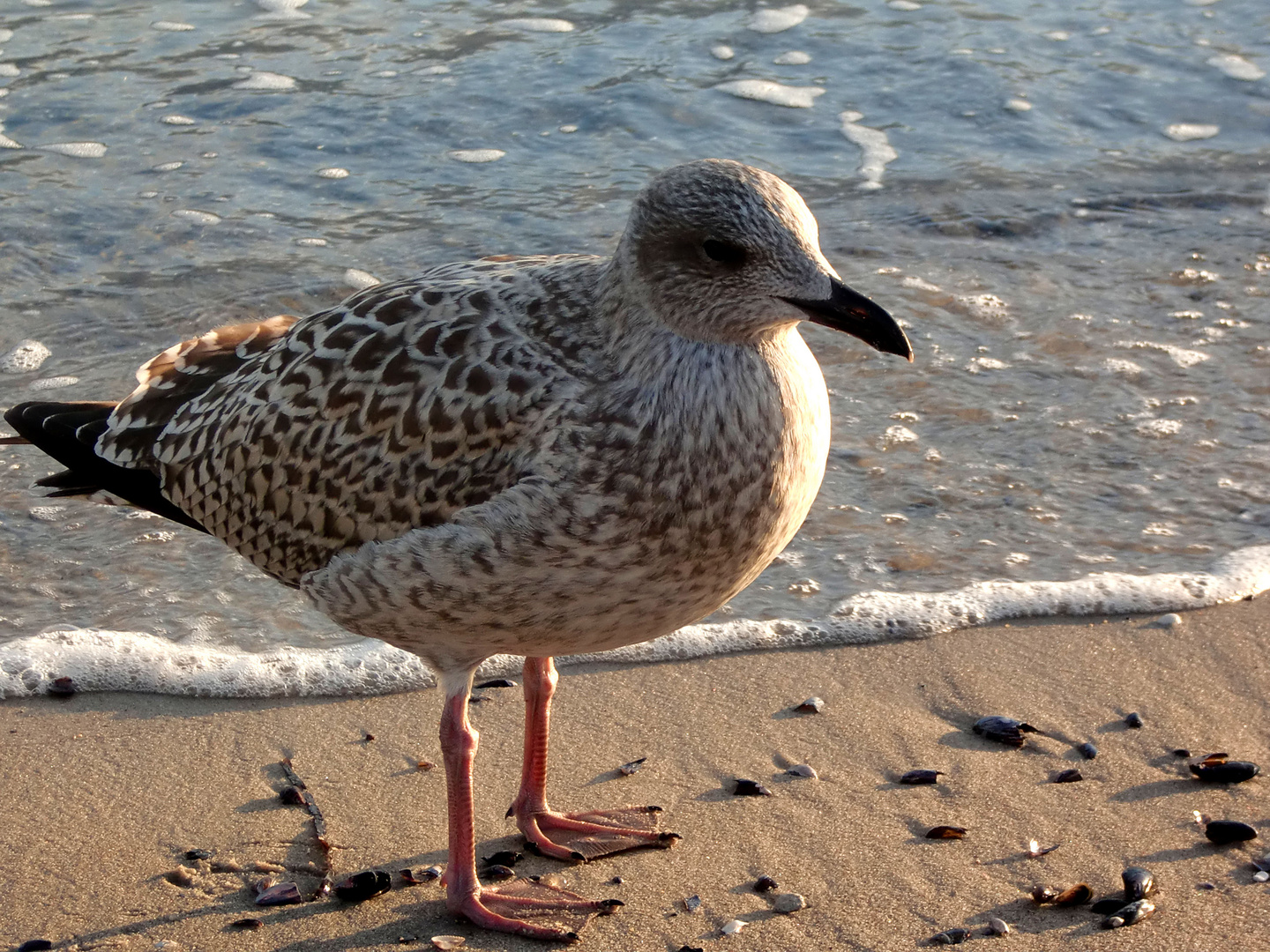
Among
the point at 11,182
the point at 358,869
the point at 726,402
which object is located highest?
the point at 726,402

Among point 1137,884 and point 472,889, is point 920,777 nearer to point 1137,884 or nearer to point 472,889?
point 1137,884

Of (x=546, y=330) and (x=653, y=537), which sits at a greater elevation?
(x=546, y=330)

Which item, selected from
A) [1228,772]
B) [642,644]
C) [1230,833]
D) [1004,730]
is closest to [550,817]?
[642,644]

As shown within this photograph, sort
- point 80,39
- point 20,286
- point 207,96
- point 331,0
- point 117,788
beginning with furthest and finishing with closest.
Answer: point 331,0
point 80,39
point 207,96
point 20,286
point 117,788

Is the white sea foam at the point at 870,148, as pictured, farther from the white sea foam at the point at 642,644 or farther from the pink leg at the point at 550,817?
the pink leg at the point at 550,817

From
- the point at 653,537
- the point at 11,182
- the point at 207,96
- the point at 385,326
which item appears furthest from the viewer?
the point at 207,96

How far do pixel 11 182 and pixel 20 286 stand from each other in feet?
5.46

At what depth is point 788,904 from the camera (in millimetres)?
4113

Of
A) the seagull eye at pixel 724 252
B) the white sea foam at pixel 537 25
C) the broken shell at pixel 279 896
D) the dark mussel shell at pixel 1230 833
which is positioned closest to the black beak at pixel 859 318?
the seagull eye at pixel 724 252

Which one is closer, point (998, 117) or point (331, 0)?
point (998, 117)

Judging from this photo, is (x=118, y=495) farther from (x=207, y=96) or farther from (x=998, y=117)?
(x=998, y=117)

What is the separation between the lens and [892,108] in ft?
37.9

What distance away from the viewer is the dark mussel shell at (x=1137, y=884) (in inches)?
161

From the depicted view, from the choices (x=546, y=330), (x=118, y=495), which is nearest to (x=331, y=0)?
(x=118, y=495)
